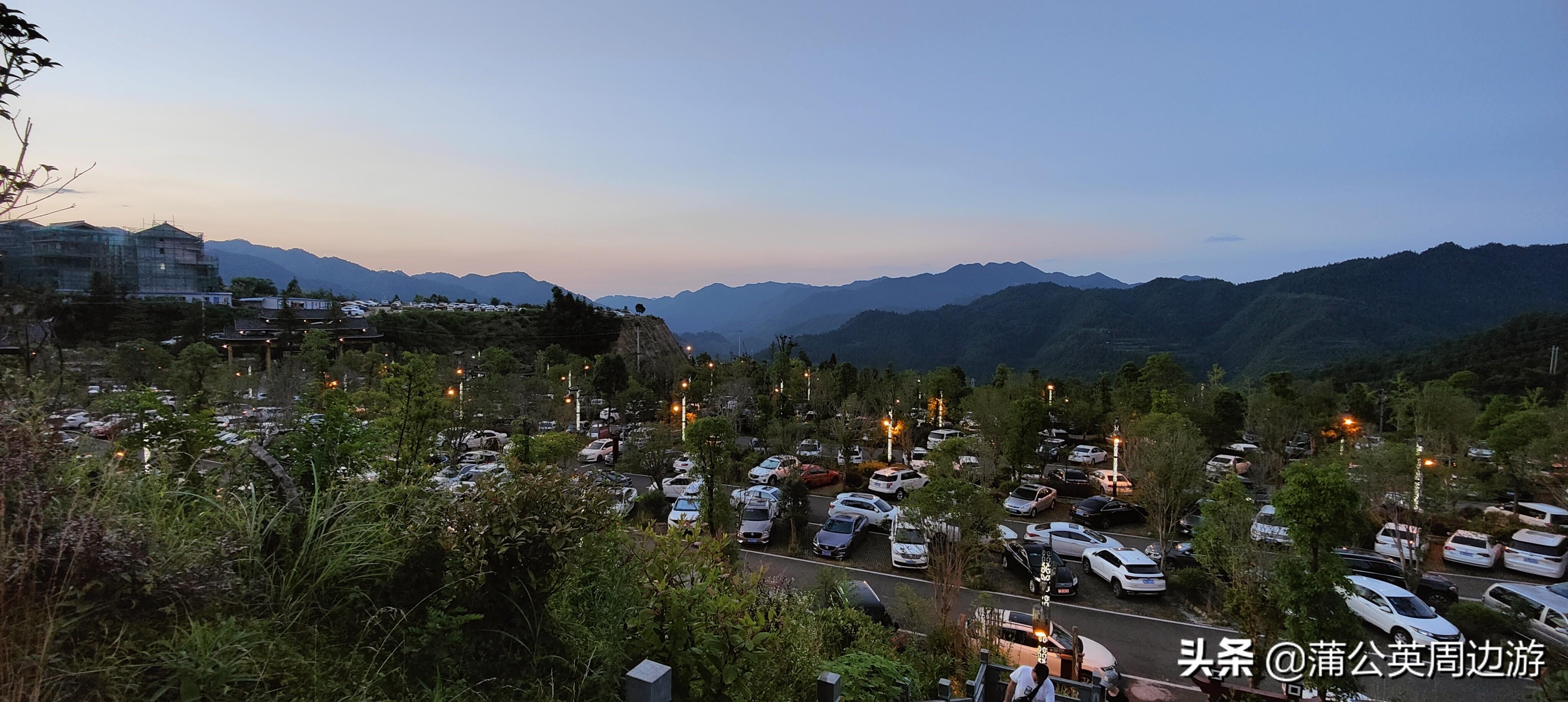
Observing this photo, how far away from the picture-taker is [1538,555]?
1461cm

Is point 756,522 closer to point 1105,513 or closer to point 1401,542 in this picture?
point 1105,513

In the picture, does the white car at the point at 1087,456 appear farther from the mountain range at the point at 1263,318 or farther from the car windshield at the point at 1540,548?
the mountain range at the point at 1263,318

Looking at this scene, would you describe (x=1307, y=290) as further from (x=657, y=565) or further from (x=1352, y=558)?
(x=657, y=565)

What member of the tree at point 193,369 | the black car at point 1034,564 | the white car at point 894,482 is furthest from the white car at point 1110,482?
the tree at point 193,369

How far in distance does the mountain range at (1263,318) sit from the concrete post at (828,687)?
70.9 m

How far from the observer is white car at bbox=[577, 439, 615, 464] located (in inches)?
965

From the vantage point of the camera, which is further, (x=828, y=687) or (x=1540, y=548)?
(x=1540, y=548)

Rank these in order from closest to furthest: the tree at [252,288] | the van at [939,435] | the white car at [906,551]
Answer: the white car at [906,551]
the van at [939,435]
the tree at [252,288]

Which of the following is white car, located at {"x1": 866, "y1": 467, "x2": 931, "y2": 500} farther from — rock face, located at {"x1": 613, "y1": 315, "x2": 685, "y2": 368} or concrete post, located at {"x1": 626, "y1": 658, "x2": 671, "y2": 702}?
rock face, located at {"x1": 613, "y1": 315, "x2": 685, "y2": 368}

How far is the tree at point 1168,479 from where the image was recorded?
14508mm

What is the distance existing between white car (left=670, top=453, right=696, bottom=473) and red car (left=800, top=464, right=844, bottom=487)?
380cm

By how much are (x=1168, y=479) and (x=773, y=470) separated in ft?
38.4

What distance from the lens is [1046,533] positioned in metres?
15.3

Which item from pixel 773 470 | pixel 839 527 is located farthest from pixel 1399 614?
pixel 773 470
